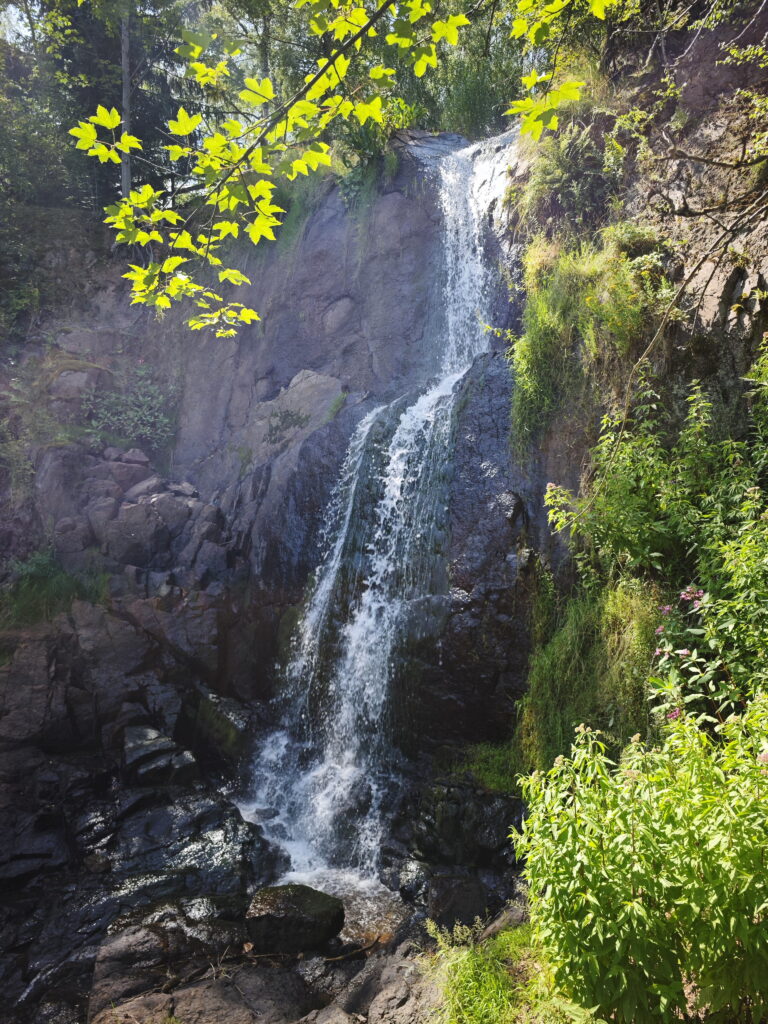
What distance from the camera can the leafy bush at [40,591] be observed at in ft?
30.2

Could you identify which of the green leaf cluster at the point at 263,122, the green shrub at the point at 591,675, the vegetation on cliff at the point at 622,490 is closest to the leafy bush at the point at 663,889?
the vegetation on cliff at the point at 622,490

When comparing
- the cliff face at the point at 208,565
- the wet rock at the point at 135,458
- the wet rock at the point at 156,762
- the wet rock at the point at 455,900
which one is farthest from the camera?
the wet rock at the point at 135,458

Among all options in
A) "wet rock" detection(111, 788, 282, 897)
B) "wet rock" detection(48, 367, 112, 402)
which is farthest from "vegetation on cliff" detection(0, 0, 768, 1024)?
"wet rock" detection(48, 367, 112, 402)

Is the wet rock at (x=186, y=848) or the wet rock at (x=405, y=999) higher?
Result: the wet rock at (x=405, y=999)

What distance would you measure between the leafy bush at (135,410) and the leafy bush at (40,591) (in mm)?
3208

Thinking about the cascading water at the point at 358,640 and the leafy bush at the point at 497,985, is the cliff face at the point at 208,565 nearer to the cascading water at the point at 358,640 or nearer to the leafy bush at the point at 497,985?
the cascading water at the point at 358,640

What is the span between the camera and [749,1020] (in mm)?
2449

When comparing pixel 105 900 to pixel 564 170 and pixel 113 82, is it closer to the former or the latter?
pixel 564 170

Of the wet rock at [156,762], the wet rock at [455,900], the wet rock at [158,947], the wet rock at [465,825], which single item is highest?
the wet rock at [465,825]

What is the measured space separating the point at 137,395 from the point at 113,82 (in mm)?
8203

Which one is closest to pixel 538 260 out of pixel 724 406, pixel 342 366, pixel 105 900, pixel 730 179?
pixel 730 179

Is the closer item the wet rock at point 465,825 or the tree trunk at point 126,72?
the wet rock at point 465,825

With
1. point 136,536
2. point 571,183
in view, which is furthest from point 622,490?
point 136,536

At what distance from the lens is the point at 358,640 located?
26.2ft
